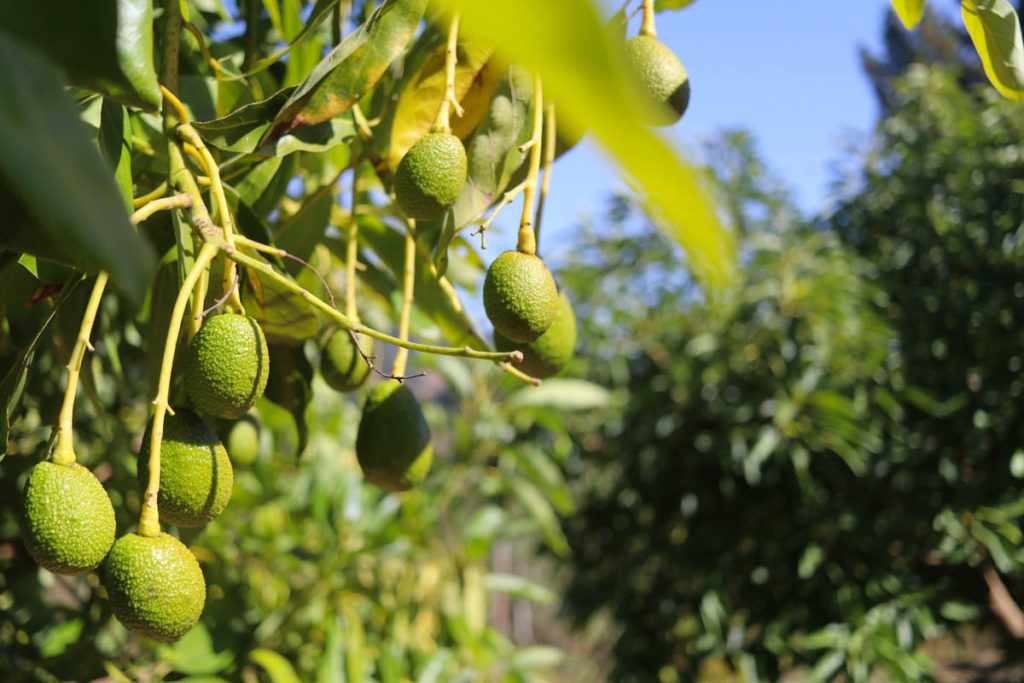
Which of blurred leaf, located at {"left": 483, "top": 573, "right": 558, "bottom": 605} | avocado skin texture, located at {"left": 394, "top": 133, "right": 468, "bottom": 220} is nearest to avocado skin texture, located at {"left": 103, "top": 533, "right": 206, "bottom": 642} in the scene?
avocado skin texture, located at {"left": 394, "top": 133, "right": 468, "bottom": 220}

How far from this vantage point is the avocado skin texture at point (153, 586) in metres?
0.45

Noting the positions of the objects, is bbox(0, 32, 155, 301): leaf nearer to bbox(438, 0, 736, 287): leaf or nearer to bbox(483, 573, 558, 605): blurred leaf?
bbox(438, 0, 736, 287): leaf

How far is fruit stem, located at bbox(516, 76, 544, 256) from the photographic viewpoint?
0.52 meters

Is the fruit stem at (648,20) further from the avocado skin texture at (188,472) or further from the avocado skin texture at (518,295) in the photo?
the avocado skin texture at (188,472)

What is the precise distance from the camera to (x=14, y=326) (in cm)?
94

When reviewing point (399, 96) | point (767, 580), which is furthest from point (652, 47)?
point (767, 580)

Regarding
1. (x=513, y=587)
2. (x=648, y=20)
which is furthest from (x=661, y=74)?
(x=513, y=587)

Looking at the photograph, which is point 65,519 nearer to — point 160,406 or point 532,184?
point 160,406

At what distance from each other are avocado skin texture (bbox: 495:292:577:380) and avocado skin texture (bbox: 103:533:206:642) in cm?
26

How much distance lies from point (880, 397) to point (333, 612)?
1.38 metres

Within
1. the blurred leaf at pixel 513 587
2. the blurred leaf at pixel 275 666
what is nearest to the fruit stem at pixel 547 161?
the blurred leaf at pixel 275 666

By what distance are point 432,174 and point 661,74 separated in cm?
18

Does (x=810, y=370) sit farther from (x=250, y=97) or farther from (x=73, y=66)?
(x=73, y=66)

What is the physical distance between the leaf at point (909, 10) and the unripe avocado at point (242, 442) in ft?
1.87
